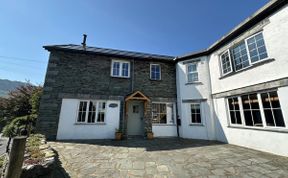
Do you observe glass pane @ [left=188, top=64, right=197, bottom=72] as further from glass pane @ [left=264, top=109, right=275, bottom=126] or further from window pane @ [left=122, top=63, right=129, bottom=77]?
glass pane @ [left=264, top=109, right=275, bottom=126]

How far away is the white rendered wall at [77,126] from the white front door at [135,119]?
119 centimetres

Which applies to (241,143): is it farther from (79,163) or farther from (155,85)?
(79,163)

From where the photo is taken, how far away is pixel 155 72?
37.9 ft

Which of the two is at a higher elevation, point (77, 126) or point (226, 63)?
point (226, 63)

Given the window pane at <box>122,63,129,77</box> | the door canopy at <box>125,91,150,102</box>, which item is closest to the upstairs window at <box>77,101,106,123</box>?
the door canopy at <box>125,91,150,102</box>

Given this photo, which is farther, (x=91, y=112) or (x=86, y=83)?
(x=86, y=83)

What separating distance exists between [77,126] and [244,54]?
11.2 meters

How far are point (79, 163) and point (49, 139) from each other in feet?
17.1

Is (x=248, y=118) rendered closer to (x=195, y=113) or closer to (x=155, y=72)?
(x=195, y=113)

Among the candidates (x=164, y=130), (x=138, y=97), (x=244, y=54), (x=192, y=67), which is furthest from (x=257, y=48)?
(x=164, y=130)

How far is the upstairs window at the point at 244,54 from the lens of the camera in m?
6.89

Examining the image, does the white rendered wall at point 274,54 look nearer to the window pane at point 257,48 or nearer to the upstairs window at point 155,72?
the window pane at point 257,48

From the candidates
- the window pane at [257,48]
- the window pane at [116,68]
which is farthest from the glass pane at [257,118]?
the window pane at [116,68]

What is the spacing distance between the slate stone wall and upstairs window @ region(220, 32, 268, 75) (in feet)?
14.1
